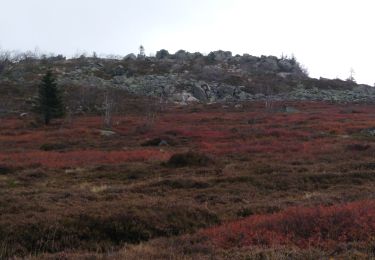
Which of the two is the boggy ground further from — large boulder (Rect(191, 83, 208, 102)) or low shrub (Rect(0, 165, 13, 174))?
large boulder (Rect(191, 83, 208, 102))

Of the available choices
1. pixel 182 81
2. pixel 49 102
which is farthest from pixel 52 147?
pixel 182 81

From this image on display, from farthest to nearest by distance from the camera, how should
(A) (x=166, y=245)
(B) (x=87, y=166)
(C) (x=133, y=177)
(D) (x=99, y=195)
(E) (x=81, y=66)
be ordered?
(E) (x=81, y=66)
(B) (x=87, y=166)
(C) (x=133, y=177)
(D) (x=99, y=195)
(A) (x=166, y=245)

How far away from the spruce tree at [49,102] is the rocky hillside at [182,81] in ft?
47.6

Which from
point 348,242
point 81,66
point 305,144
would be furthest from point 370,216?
point 81,66

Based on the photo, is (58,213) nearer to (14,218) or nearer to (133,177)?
(14,218)

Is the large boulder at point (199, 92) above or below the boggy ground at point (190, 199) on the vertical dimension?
above

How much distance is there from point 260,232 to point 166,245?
1865 millimetres

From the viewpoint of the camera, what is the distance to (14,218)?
33.9 feet

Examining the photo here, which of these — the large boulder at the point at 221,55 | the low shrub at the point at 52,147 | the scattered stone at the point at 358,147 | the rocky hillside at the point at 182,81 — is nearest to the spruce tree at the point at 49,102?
the rocky hillside at the point at 182,81

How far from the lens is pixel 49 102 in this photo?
47750 millimetres

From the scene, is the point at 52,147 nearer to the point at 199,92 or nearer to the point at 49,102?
the point at 49,102

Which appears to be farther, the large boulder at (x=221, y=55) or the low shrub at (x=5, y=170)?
the large boulder at (x=221, y=55)

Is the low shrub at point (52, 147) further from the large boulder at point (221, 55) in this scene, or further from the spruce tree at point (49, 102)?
the large boulder at point (221, 55)

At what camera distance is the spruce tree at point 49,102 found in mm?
47375
